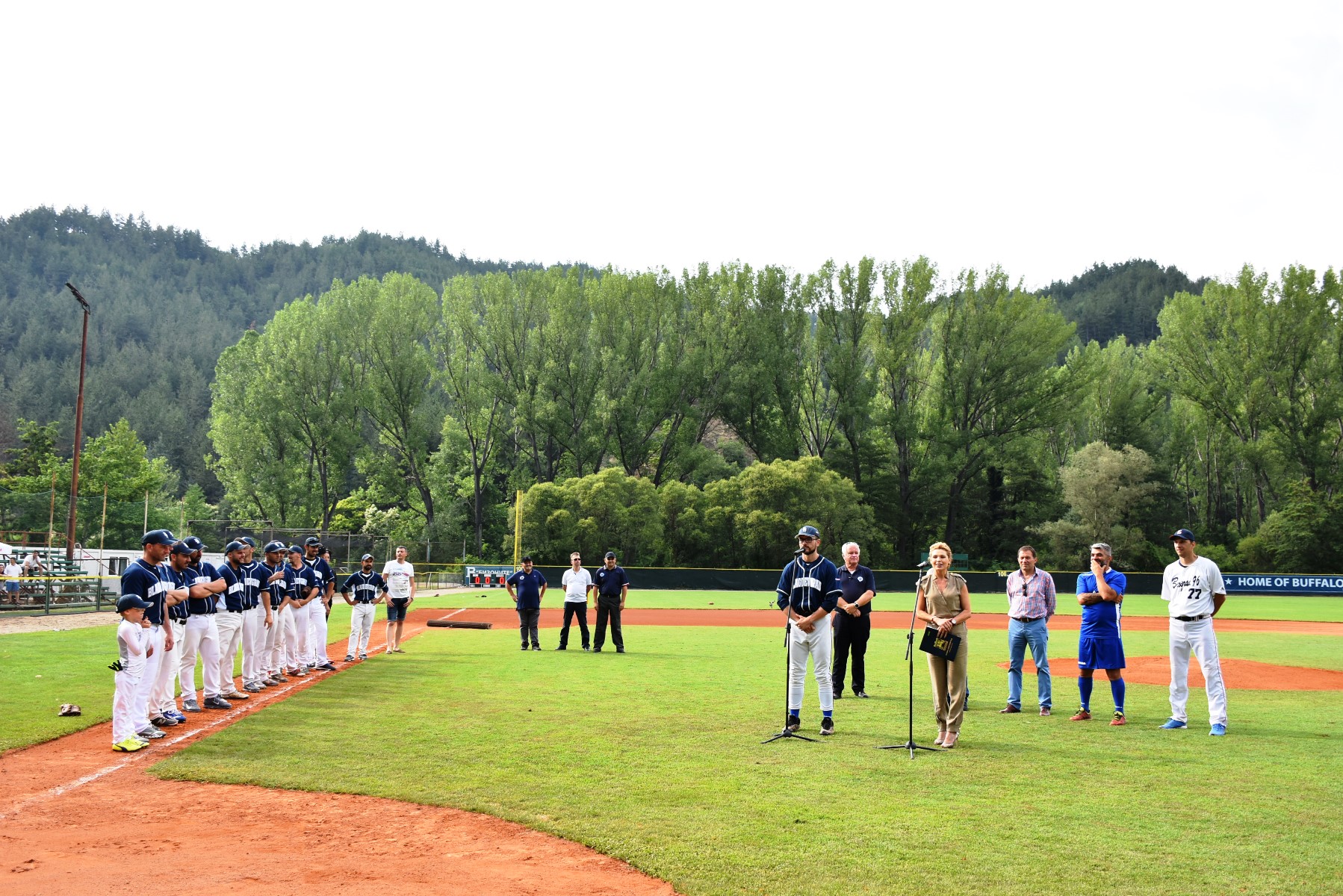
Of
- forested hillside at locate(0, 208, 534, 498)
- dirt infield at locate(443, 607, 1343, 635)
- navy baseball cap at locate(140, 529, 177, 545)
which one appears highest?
forested hillside at locate(0, 208, 534, 498)

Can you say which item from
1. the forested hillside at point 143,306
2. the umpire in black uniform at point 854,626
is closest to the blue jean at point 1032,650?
the umpire in black uniform at point 854,626

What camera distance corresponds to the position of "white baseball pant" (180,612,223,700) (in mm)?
11664

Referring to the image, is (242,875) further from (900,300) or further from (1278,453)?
(1278,453)

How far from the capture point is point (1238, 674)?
17.6 metres

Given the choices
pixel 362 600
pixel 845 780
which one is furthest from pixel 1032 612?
pixel 362 600

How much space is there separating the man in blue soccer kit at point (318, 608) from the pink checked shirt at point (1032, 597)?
1047cm

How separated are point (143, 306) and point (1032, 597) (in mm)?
174530

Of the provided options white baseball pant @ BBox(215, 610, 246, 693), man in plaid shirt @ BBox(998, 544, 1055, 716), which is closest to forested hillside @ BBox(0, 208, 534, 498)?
white baseball pant @ BBox(215, 610, 246, 693)

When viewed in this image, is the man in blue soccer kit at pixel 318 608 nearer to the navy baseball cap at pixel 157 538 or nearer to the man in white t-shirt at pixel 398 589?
the man in white t-shirt at pixel 398 589

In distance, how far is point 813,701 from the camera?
516 inches

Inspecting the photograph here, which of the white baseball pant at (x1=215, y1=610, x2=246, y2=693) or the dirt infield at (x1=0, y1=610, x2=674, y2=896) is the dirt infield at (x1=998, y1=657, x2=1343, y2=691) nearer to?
the dirt infield at (x1=0, y1=610, x2=674, y2=896)

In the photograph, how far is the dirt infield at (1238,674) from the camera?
16.0m

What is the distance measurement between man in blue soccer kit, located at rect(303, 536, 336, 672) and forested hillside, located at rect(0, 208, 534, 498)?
9193cm

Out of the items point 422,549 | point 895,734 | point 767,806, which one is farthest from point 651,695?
point 422,549
